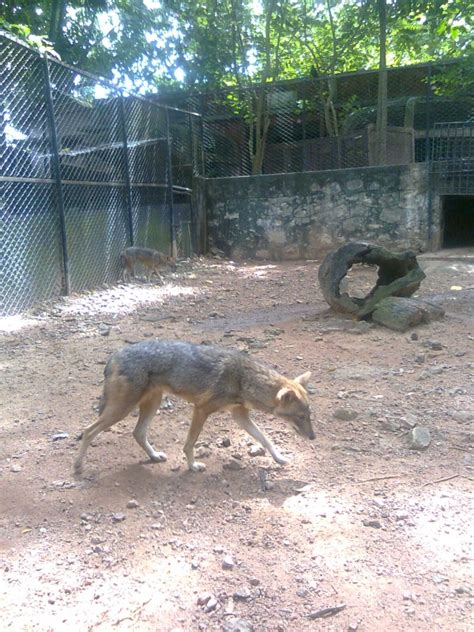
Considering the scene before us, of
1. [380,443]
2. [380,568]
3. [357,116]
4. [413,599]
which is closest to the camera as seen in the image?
[413,599]

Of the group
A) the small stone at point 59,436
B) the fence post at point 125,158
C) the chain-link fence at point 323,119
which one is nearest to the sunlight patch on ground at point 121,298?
the fence post at point 125,158

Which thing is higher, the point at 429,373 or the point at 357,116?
the point at 357,116

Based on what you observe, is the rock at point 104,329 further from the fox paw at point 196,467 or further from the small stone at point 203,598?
the small stone at point 203,598

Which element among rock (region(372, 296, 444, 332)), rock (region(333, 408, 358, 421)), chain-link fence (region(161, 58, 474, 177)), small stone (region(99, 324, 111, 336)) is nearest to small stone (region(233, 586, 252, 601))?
rock (region(333, 408, 358, 421))

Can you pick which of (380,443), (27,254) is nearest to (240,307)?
(27,254)

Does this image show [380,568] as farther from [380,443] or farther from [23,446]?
[23,446]

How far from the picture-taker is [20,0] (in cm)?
1240

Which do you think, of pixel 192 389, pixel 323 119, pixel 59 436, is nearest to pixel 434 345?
pixel 192 389

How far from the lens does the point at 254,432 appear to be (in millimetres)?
3971

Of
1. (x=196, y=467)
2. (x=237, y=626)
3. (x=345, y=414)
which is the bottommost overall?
(x=237, y=626)

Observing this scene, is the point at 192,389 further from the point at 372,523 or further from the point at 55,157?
the point at 55,157

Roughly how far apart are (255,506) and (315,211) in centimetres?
1015

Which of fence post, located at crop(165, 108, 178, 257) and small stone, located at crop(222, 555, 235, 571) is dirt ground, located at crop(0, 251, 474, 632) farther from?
fence post, located at crop(165, 108, 178, 257)

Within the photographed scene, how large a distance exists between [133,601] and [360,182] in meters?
11.0
